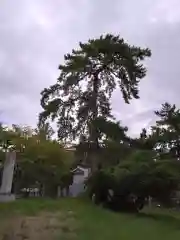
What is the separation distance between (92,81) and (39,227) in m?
17.9

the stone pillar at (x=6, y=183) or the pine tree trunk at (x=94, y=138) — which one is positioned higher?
the pine tree trunk at (x=94, y=138)

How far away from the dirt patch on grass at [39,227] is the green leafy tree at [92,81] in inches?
545

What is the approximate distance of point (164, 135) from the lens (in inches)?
1446

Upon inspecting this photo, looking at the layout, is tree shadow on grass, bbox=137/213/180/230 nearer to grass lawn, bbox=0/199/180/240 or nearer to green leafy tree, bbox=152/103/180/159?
grass lawn, bbox=0/199/180/240

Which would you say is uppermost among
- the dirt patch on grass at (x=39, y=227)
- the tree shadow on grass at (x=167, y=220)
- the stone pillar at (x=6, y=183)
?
the stone pillar at (x=6, y=183)

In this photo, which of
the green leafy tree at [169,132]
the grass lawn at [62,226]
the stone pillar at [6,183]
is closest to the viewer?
the grass lawn at [62,226]

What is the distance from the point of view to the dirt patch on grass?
10.9 m

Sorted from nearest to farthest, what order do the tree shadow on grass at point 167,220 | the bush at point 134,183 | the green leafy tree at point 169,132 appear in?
the tree shadow on grass at point 167,220
the bush at point 134,183
the green leafy tree at point 169,132

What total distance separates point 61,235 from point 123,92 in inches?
756

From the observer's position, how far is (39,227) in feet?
39.3

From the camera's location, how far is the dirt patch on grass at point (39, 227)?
35.7 feet

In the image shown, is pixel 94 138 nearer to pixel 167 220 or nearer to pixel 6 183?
pixel 6 183

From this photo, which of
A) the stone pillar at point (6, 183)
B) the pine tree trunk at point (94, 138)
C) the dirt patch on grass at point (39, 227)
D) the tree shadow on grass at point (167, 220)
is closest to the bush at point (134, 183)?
the tree shadow on grass at point (167, 220)

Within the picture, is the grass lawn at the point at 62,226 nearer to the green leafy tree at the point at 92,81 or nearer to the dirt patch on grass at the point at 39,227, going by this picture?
the dirt patch on grass at the point at 39,227
